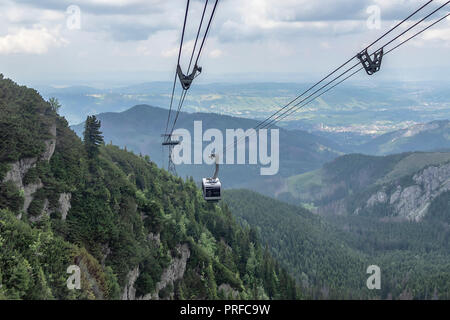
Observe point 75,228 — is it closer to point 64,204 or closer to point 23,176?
point 64,204

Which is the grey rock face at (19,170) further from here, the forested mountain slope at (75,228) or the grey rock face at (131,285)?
the grey rock face at (131,285)

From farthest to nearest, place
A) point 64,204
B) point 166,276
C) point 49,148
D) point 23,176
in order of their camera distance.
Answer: point 166,276
point 49,148
point 64,204
point 23,176

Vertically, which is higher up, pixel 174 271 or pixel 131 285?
pixel 131 285

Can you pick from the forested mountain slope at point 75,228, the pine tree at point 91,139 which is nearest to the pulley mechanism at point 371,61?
the forested mountain slope at point 75,228

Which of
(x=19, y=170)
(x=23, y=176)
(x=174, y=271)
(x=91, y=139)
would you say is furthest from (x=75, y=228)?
(x=91, y=139)

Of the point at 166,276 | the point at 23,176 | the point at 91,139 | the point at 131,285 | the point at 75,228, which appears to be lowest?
the point at 166,276

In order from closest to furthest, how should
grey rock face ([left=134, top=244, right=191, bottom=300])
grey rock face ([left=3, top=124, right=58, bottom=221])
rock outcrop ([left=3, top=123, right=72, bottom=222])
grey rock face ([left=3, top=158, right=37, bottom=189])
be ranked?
grey rock face ([left=3, top=158, right=37, bottom=189]), grey rock face ([left=3, top=124, right=58, bottom=221]), rock outcrop ([left=3, top=123, right=72, bottom=222]), grey rock face ([left=134, top=244, right=191, bottom=300])

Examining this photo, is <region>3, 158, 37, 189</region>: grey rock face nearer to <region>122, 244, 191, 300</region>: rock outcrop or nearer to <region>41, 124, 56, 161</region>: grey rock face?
<region>41, 124, 56, 161</region>: grey rock face

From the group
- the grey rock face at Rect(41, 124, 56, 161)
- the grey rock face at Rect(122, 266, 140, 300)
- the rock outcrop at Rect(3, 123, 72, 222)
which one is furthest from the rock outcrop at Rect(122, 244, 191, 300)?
Answer: the grey rock face at Rect(41, 124, 56, 161)
